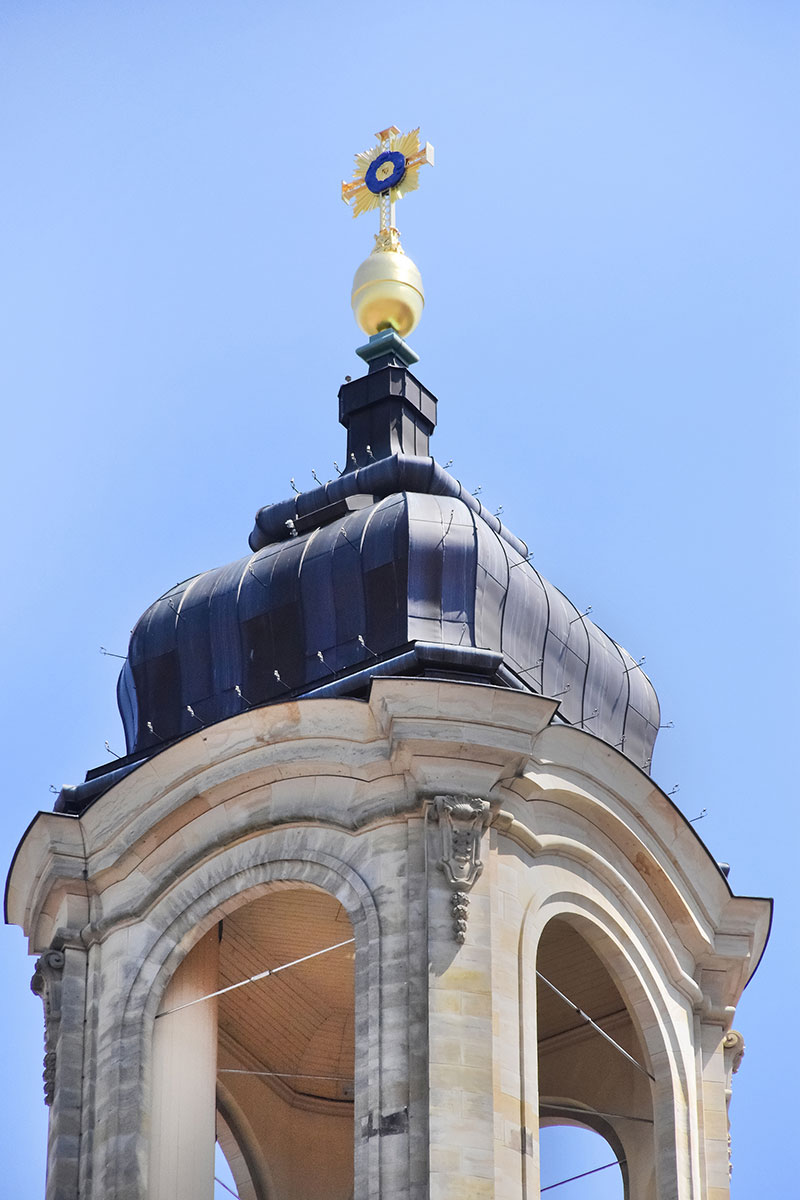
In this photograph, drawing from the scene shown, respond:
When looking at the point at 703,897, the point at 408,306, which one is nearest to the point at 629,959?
the point at 703,897

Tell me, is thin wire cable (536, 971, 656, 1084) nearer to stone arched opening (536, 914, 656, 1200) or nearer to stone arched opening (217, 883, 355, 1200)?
stone arched opening (536, 914, 656, 1200)

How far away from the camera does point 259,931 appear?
36750 millimetres

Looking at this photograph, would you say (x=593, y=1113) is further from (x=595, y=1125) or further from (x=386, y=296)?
(x=386, y=296)

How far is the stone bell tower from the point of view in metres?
33.5

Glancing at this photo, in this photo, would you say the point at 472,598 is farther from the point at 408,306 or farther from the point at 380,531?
the point at 408,306

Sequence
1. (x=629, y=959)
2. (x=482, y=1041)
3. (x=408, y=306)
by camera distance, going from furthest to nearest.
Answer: (x=408, y=306), (x=629, y=959), (x=482, y=1041)

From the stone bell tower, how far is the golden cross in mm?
3260

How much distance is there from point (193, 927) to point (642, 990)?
3848 millimetres

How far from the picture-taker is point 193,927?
34719 millimetres

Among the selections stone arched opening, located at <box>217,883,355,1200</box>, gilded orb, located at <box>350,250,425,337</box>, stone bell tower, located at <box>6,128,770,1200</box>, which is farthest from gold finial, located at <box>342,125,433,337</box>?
stone arched opening, located at <box>217,883,355,1200</box>

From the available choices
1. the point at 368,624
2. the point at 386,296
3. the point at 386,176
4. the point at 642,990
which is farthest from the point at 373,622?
the point at 386,176

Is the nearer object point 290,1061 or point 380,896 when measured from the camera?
point 380,896

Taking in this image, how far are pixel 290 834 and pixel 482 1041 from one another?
2.68 m

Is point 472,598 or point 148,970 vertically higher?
point 472,598
